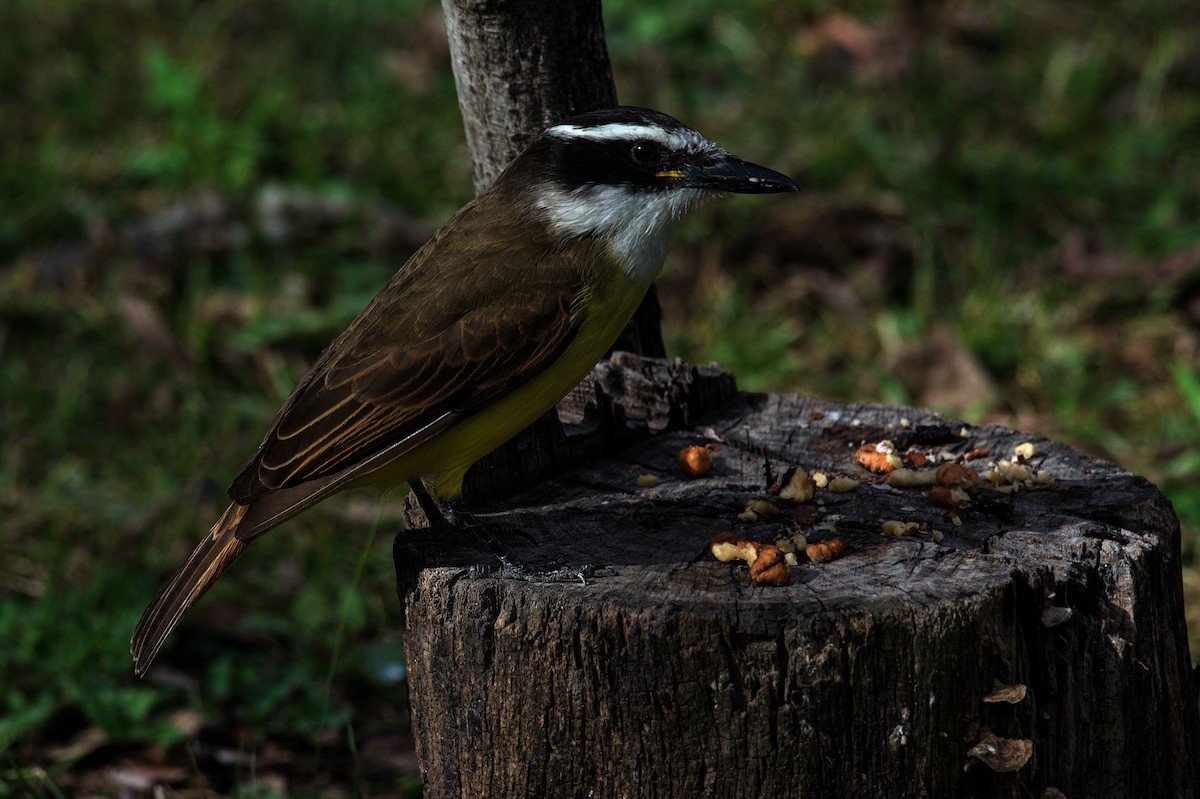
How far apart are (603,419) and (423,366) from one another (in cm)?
74

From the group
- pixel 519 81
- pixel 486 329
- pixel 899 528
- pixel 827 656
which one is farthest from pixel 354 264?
pixel 827 656

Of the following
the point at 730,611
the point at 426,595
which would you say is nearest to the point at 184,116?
the point at 426,595

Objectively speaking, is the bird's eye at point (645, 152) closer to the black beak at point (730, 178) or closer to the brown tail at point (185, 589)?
the black beak at point (730, 178)

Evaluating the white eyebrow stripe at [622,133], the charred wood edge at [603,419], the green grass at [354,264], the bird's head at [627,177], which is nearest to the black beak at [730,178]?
the bird's head at [627,177]

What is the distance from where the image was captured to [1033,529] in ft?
12.4

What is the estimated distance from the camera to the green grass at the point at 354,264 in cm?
559

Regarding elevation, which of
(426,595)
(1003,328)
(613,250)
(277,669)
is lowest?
(277,669)

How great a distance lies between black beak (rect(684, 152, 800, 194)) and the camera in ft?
14.2

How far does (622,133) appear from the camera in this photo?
425 centimetres

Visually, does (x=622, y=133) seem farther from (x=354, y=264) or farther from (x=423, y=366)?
(x=354, y=264)

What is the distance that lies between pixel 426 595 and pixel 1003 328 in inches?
170

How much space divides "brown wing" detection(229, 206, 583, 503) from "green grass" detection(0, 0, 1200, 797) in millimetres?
1417

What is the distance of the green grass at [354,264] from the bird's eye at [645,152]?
2.26 m

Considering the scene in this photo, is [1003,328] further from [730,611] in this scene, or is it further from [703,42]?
[730,611]
